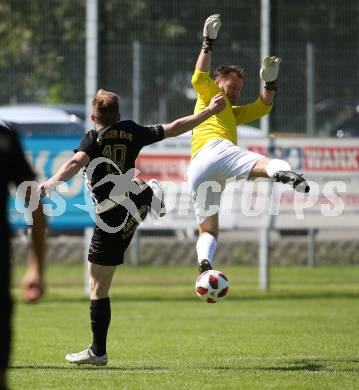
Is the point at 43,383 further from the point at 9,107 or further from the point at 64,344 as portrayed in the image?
the point at 9,107

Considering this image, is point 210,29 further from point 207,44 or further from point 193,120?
point 193,120

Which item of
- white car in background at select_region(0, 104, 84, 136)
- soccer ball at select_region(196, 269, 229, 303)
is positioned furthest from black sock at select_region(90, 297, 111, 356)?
white car in background at select_region(0, 104, 84, 136)

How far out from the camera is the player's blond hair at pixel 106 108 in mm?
8891

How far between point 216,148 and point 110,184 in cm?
143

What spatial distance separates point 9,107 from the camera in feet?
59.9

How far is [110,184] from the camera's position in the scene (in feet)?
29.6

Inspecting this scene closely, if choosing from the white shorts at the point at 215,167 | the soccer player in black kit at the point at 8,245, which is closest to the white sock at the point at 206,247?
the white shorts at the point at 215,167

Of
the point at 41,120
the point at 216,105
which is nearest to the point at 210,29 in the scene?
the point at 216,105

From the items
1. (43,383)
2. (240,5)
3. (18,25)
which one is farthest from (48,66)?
(43,383)

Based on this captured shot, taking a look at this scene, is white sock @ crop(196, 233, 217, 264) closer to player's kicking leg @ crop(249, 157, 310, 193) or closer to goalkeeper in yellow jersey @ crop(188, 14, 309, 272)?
goalkeeper in yellow jersey @ crop(188, 14, 309, 272)

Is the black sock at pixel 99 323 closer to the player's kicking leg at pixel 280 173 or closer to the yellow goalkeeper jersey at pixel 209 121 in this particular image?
the player's kicking leg at pixel 280 173

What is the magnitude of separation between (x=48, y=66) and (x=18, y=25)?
885 mm

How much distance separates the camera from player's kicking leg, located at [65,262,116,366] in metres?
9.04

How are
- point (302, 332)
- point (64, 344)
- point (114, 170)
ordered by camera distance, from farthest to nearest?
1. point (302, 332)
2. point (64, 344)
3. point (114, 170)
